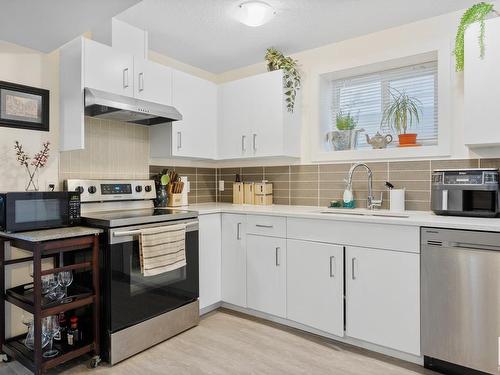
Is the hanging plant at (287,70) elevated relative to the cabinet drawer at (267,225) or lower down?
elevated

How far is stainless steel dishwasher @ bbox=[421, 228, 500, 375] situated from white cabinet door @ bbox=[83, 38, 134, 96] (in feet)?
7.44

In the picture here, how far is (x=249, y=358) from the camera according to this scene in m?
2.15

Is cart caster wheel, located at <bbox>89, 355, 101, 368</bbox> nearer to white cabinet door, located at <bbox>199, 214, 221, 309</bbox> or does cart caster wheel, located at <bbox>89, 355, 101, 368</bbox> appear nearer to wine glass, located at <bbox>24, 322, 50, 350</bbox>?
wine glass, located at <bbox>24, 322, 50, 350</bbox>

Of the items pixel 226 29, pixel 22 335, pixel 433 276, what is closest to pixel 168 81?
pixel 226 29

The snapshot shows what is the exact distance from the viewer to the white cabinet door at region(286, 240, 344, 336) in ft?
7.55

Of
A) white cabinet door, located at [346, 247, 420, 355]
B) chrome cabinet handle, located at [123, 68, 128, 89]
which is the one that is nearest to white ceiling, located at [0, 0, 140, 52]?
chrome cabinet handle, located at [123, 68, 128, 89]

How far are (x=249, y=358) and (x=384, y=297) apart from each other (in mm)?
939

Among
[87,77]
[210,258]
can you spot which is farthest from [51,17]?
[210,258]

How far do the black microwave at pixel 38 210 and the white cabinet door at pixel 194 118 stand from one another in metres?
1.02

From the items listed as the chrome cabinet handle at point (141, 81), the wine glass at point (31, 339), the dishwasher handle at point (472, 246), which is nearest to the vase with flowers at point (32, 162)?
the chrome cabinet handle at point (141, 81)

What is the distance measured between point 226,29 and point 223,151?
43.7 inches

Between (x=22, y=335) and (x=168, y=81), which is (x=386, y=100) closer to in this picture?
(x=168, y=81)

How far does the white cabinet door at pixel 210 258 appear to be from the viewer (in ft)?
9.02

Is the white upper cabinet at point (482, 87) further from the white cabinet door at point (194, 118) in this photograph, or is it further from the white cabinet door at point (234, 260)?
the white cabinet door at point (194, 118)
